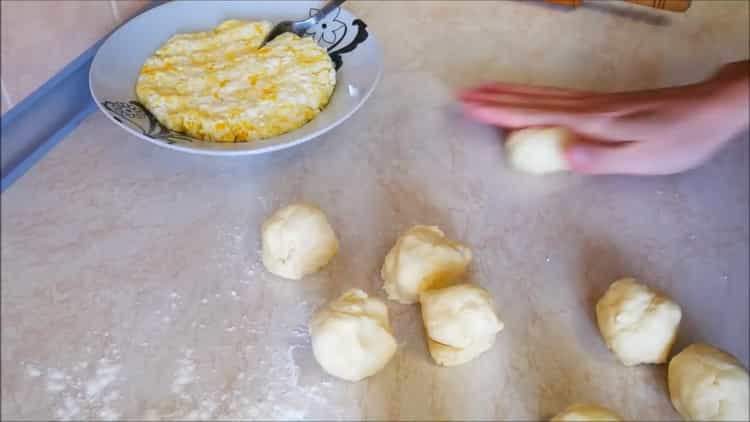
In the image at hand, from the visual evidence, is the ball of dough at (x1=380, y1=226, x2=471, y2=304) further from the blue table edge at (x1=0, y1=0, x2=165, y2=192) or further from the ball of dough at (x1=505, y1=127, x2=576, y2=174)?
the blue table edge at (x1=0, y1=0, x2=165, y2=192)

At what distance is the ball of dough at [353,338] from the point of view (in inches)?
28.0

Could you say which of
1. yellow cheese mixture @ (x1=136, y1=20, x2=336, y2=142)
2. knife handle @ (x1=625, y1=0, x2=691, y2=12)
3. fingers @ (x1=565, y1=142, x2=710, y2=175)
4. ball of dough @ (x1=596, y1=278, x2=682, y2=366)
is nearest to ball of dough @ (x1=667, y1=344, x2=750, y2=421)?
ball of dough @ (x1=596, y1=278, x2=682, y2=366)

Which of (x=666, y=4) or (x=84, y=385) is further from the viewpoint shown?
(x=666, y=4)

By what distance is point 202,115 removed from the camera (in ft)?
3.05

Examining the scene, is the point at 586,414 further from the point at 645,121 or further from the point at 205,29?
the point at 205,29

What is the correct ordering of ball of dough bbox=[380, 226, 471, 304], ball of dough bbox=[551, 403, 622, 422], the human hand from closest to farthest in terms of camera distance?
ball of dough bbox=[551, 403, 622, 422] → ball of dough bbox=[380, 226, 471, 304] → the human hand

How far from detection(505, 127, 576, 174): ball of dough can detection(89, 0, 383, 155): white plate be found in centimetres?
23

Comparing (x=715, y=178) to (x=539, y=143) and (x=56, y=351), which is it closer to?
(x=539, y=143)

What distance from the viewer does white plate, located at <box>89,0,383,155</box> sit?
90 centimetres

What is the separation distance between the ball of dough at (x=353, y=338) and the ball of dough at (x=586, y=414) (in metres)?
0.19

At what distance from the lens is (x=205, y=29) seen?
1122mm

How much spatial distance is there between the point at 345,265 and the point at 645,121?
457 mm

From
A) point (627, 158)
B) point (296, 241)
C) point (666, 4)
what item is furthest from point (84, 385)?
point (666, 4)

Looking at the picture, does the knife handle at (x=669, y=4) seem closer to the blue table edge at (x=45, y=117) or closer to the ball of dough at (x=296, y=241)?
the ball of dough at (x=296, y=241)
